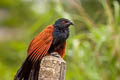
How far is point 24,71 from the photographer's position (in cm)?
252

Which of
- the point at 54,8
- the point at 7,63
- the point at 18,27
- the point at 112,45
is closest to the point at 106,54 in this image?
the point at 112,45

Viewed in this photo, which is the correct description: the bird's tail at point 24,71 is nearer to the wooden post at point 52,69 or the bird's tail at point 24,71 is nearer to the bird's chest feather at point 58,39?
the wooden post at point 52,69

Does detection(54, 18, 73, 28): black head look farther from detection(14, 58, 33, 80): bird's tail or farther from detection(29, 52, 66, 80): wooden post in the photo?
detection(29, 52, 66, 80): wooden post

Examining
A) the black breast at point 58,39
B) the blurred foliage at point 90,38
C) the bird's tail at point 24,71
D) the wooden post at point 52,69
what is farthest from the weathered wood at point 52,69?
the blurred foliage at point 90,38

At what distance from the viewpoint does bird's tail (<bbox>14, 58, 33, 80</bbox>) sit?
97.2 inches

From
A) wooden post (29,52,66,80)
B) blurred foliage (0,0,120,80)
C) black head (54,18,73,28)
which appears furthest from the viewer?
blurred foliage (0,0,120,80)

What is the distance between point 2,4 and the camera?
12.0 m

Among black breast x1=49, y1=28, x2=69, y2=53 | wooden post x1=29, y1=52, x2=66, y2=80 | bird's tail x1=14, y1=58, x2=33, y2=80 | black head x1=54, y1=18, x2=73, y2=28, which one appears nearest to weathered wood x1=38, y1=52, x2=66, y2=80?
wooden post x1=29, y1=52, x2=66, y2=80

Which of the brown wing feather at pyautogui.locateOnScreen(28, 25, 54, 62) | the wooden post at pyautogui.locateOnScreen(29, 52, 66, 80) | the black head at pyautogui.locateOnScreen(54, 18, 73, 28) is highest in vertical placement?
the black head at pyautogui.locateOnScreen(54, 18, 73, 28)

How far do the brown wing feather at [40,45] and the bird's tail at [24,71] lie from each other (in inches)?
2.9

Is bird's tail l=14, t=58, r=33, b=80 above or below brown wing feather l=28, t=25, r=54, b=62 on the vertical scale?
below

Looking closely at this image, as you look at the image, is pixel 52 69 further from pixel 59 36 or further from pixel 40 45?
pixel 59 36

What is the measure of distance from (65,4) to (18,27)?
5.54 metres

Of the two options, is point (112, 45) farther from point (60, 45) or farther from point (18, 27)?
point (18, 27)
